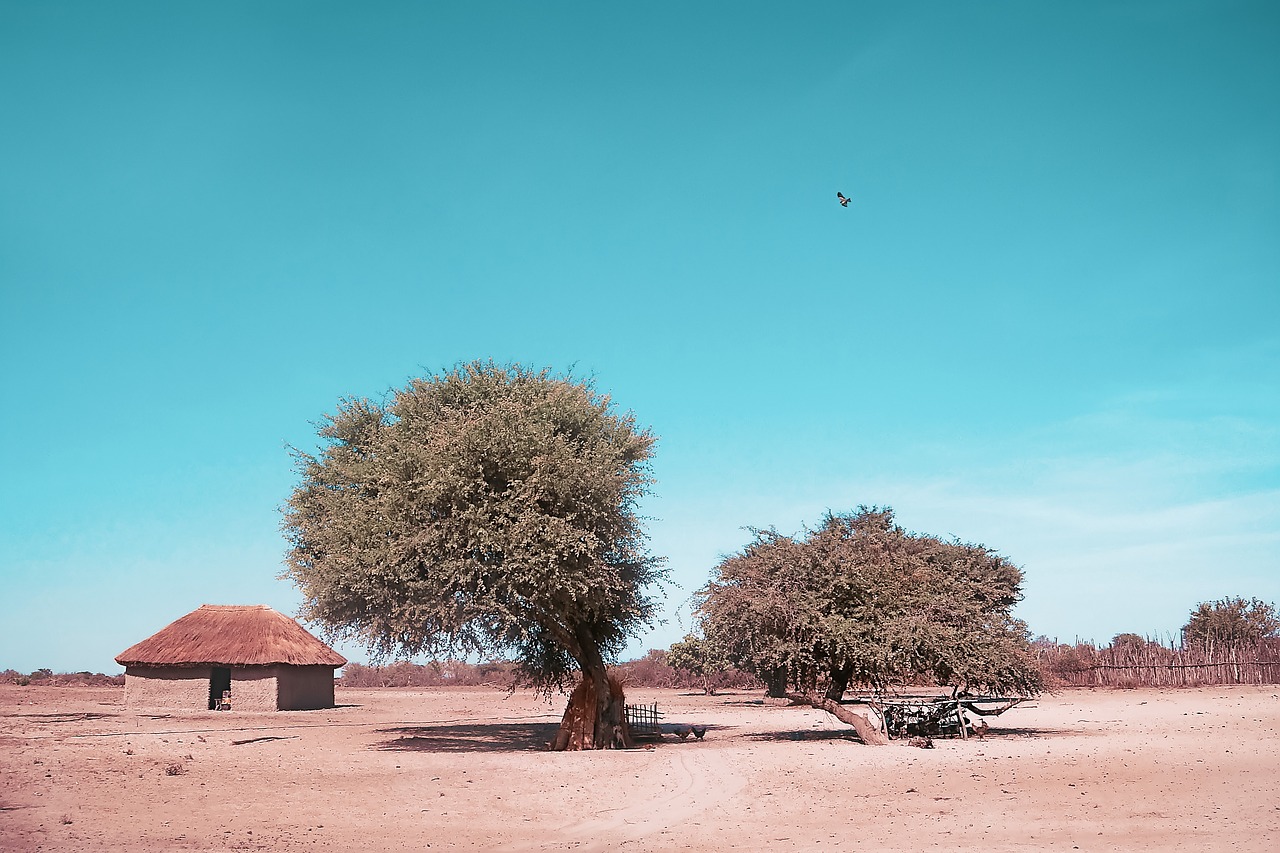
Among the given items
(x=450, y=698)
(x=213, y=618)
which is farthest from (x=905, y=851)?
(x=450, y=698)

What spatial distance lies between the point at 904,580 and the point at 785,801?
1329 cm

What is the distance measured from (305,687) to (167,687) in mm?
6366

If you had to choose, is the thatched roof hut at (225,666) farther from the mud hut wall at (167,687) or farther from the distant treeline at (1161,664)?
the distant treeline at (1161,664)

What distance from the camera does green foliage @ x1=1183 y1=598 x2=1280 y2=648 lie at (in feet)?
218

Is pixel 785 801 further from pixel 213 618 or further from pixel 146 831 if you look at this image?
pixel 213 618

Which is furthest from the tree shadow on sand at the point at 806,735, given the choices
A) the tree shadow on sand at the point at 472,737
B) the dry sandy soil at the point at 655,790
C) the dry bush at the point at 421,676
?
the dry bush at the point at 421,676

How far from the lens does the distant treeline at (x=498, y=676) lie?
7788cm

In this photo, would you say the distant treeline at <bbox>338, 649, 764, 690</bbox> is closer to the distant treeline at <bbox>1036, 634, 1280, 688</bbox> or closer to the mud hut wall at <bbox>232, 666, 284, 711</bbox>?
the distant treeline at <bbox>1036, 634, 1280, 688</bbox>

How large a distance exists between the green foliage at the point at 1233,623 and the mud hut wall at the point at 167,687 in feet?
200

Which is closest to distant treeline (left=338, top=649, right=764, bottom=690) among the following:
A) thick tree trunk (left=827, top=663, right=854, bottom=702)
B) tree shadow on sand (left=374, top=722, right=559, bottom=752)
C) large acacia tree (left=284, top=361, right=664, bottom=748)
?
tree shadow on sand (left=374, top=722, right=559, bottom=752)

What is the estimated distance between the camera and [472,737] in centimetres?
3253

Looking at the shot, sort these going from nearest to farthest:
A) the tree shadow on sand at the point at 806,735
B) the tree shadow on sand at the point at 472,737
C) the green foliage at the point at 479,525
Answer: the green foliage at the point at 479,525
the tree shadow on sand at the point at 472,737
the tree shadow on sand at the point at 806,735

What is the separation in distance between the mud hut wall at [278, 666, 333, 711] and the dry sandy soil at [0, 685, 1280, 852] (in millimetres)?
13494

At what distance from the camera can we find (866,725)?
27734 millimetres
